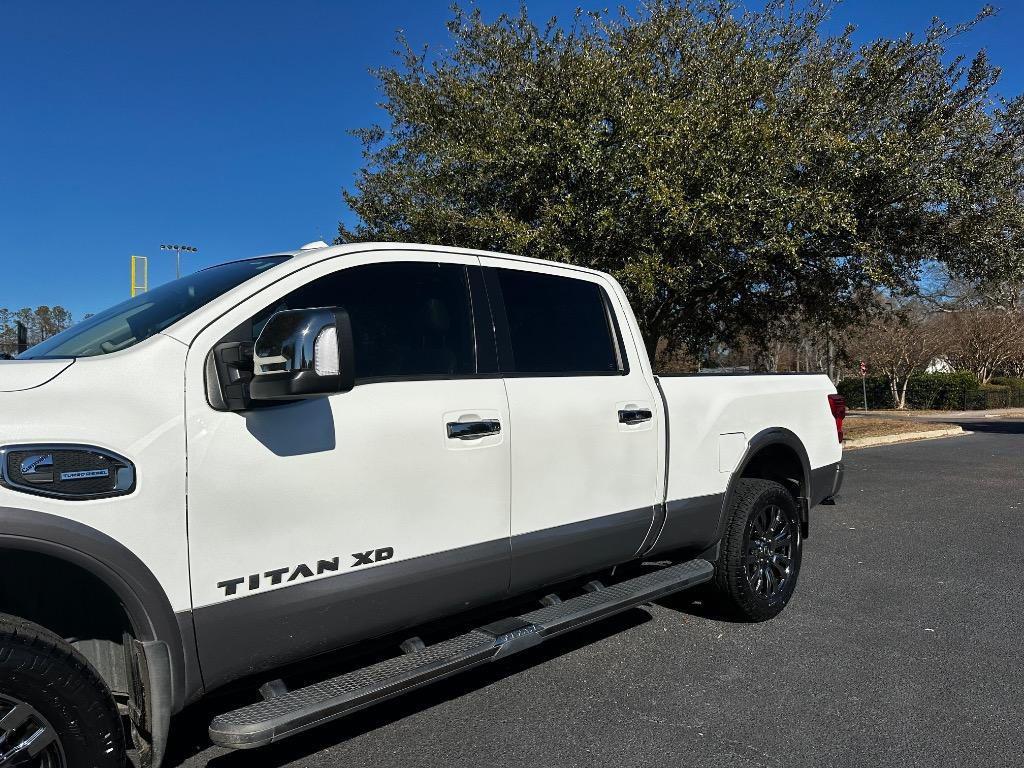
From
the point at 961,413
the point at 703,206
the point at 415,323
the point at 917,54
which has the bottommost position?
the point at 961,413

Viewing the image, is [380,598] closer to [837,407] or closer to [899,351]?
[837,407]

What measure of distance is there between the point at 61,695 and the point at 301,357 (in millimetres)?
1123

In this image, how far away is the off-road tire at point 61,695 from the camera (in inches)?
80.0

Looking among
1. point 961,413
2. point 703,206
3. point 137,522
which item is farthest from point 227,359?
point 961,413

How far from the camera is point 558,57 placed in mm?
11930

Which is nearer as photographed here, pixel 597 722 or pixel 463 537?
pixel 463 537

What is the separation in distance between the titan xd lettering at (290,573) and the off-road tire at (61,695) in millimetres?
425

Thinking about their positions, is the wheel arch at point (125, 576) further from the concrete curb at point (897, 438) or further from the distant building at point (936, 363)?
the distant building at point (936, 363)

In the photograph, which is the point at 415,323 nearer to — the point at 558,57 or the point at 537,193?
the point at 537,193

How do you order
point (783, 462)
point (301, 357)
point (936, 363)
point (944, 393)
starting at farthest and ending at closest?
point (936, 363) → point (944, 393) → point (783, 462) → point (301, 357)

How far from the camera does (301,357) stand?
2.31m

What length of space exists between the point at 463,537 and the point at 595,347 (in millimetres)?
1342

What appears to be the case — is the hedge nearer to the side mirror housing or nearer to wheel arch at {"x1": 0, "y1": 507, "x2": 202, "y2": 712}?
the side mirror housing

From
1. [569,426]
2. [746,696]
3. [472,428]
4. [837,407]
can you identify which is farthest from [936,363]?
[472,428]
